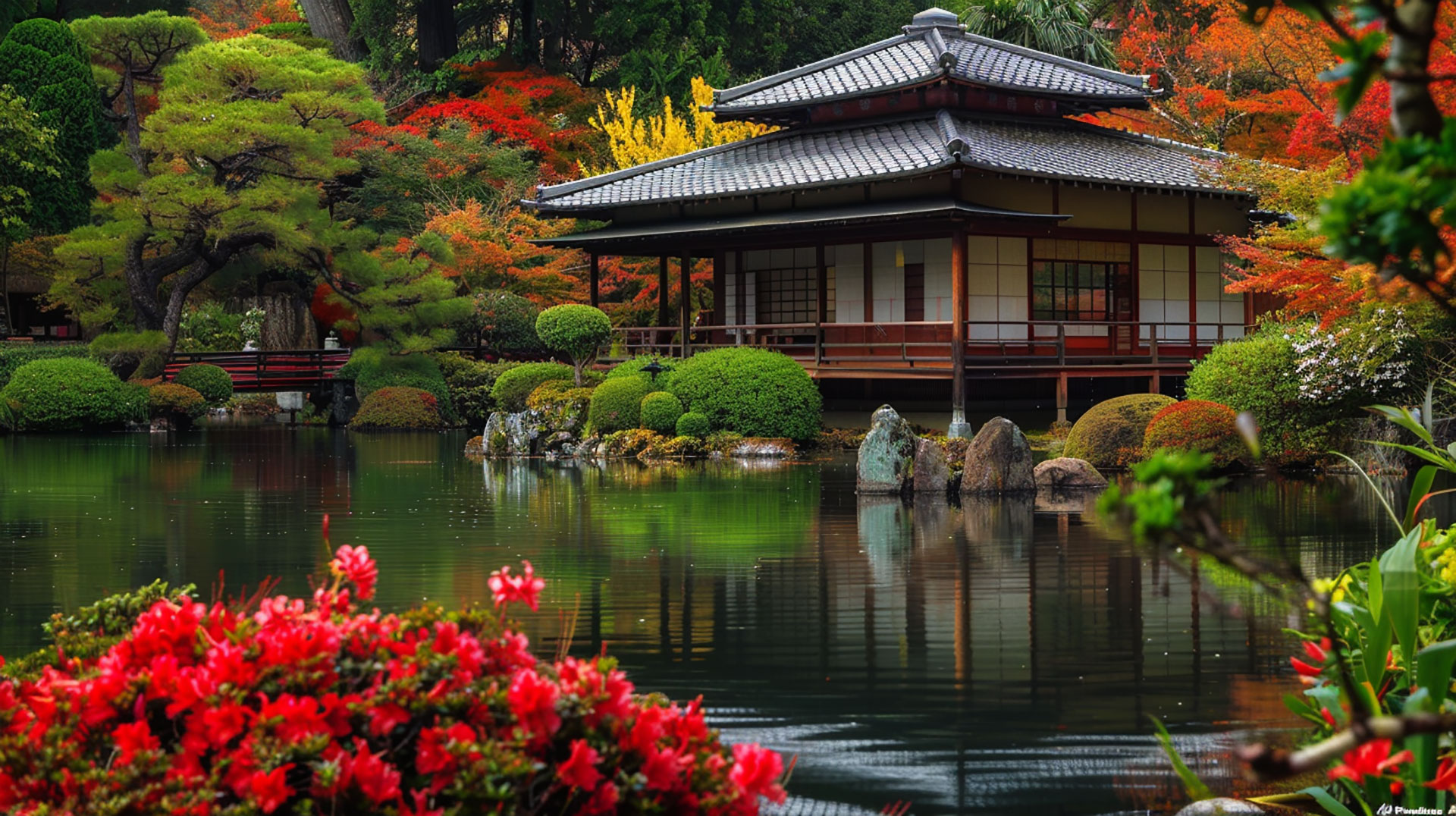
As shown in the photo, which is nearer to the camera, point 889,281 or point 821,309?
point 889,281

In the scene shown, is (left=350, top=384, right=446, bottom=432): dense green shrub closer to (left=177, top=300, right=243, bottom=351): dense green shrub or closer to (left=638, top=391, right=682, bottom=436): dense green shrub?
(left=177, top=300, right=243, bottom=351): dense green shrub

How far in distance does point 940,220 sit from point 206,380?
18.2 metres

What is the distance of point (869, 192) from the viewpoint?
1025 inches

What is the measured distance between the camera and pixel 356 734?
3.59 meters

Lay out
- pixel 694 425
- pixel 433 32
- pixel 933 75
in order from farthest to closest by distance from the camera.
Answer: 1. pixel 433 32
2. pixel 933 75
3. pixel 694 425

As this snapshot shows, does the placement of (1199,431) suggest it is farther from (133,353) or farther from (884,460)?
(133,353)

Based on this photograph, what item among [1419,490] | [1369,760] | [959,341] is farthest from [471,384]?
[1369,760]

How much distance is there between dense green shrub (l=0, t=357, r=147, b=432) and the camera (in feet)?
97.7

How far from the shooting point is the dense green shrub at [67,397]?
97.7ft

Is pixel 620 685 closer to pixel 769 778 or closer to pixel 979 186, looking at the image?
pixel 769 778

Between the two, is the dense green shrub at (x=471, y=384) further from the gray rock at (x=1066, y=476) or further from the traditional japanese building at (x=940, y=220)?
the gray rock at (x=1066, y=476)

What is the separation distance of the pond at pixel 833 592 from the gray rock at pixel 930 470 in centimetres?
113

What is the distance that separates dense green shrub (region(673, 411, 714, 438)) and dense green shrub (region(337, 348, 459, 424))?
1143 centimetres

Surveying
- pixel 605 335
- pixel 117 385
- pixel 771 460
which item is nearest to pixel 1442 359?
pixel 771 460
